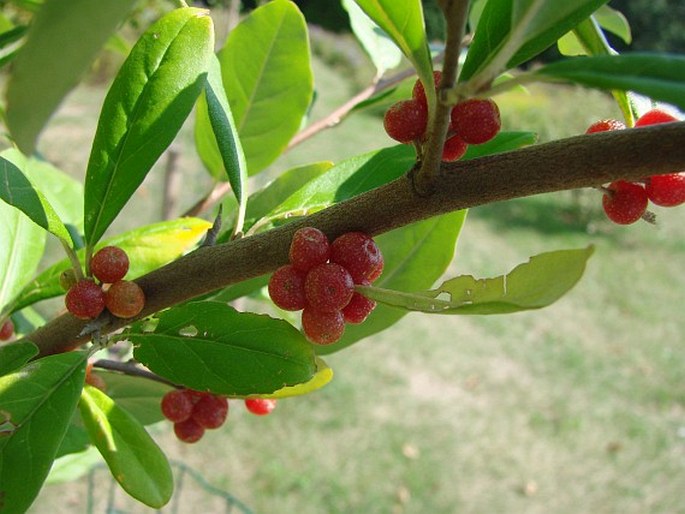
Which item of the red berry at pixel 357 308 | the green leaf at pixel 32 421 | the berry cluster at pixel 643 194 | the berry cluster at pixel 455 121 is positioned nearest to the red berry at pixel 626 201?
the berry cluster at pixel 643 194

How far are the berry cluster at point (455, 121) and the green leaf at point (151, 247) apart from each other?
373 millimetres

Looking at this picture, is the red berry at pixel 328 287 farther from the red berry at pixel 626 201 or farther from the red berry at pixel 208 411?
the red berry at pixel 208 411

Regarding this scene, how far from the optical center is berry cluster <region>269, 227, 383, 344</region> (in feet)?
1.98

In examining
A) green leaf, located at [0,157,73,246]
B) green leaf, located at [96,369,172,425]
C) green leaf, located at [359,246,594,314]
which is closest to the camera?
green leaf, located at [359,246,594,314]

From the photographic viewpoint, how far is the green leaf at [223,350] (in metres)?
0.70

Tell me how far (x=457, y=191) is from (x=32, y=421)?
45 centimetres

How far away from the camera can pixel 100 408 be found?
0.81 metres

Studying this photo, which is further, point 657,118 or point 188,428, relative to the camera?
point 188,428

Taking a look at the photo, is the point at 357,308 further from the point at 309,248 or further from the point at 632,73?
the point at 632,73

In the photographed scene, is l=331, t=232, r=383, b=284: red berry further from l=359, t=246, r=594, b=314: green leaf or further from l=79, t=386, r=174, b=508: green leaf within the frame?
l=79, t=386, r=174, b=508: green leaf

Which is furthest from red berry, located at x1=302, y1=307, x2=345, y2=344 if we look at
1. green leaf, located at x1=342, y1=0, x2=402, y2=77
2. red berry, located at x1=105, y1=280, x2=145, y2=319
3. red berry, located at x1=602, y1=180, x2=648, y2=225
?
green leaf, located at x1=342, y1=0, x2=402, y2=77

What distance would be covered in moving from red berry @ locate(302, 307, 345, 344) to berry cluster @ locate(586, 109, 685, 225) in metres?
0.27

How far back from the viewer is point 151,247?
0.90m

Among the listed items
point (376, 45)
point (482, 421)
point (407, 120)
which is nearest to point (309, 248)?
point (407, 120)
